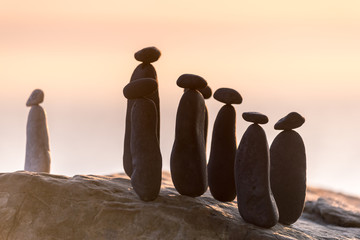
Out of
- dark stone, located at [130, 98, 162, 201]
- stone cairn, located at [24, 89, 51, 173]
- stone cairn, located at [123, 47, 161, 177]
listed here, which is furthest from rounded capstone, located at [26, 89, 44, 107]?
dark stone, located at [130, 98, 162, 201]

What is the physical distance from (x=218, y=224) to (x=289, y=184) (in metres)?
1.44

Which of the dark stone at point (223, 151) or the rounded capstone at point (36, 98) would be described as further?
the rounded capstone at point (36, 98)

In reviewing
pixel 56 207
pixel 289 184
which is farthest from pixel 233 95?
pixel 56 207

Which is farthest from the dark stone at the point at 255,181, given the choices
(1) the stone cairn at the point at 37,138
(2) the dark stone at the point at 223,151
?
(1) the stone cairn at the point at 37,138

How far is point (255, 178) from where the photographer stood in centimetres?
655

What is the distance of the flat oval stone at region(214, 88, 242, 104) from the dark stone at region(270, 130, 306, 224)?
89 centimetres

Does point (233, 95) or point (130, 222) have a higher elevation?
point (233, 95)

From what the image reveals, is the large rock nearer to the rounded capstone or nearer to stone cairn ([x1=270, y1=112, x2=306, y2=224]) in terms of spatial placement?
stone cairn ([x1=270, y1=112, x2=306, y2=224])

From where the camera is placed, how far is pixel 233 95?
7.00 meters

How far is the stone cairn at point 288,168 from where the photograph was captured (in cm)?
725

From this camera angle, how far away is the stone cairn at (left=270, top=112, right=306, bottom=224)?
7.25 metres

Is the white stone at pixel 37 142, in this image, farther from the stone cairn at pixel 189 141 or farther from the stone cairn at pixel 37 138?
the stone cairn at pixel 189 141

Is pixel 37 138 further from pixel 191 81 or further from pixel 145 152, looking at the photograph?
pixel 191 81

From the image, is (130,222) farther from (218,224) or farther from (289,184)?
(289,184)
